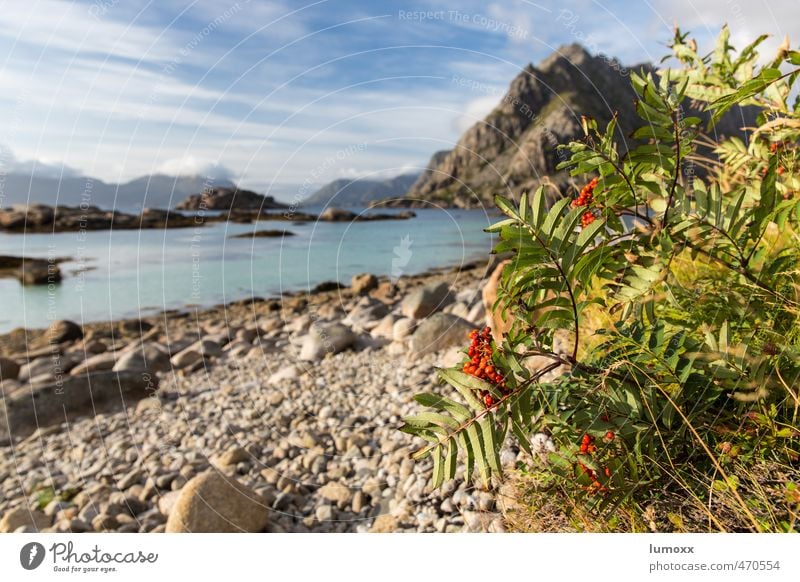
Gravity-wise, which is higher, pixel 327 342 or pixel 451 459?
pixel 451 459

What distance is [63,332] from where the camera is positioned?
10.8m

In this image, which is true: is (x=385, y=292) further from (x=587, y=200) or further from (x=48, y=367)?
(x=587, y=200)

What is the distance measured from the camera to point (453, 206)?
529 inches

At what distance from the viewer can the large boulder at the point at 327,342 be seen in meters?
7.67

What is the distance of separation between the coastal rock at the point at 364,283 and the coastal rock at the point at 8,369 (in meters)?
6.72

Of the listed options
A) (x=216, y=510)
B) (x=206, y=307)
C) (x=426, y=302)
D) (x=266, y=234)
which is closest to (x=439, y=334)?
(x=426, y=302)

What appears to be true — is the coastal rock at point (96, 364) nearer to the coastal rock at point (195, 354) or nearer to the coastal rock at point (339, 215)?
the coastal rock at point (195, 354)

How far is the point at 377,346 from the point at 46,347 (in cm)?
695

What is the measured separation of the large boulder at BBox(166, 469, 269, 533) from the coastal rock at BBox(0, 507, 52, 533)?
1597 millimetres

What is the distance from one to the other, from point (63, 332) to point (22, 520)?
7.23m

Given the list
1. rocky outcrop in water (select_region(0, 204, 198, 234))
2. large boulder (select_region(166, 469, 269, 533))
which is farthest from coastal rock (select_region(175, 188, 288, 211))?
large boulder (select_region(166, 469, 269, 533))

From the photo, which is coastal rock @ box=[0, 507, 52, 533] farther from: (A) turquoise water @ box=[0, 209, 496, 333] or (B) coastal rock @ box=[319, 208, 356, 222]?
(B) coastal rock @ box=[319, 208, 356, 222]

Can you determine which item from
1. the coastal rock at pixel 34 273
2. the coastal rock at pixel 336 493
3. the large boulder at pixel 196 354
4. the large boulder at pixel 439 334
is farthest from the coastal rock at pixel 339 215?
the coastal rock at pixel 336 493
